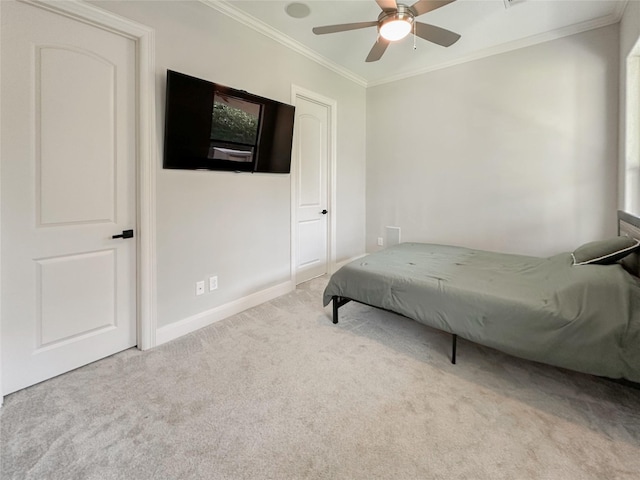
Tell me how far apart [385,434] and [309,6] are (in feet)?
10.6

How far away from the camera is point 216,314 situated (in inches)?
109

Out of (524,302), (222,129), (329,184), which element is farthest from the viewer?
(329,184)

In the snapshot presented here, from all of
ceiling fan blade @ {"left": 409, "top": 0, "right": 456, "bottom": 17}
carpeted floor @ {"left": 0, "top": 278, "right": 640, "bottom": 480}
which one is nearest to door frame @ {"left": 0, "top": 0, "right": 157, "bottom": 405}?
carpeted floor @ {"left": 0, "top": 278, "right": 640, "bottom": 480}

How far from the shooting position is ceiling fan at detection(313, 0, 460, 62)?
205 centimetres

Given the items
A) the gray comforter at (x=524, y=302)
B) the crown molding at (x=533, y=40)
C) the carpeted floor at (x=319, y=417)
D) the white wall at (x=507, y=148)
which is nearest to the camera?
the carpeted floor at (x=319, y=417)

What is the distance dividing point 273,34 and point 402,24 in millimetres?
1482

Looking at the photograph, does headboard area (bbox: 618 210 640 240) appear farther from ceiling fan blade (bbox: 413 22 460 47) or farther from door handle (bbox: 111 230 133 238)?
door handle (bbox: 111 230 133 238)

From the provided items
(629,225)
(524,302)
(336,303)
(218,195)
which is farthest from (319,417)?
(629,225)

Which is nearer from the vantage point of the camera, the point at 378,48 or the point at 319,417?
the point at 319,417

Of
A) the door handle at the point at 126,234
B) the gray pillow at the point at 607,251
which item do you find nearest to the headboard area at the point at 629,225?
the gray pillow at the point at 607,251

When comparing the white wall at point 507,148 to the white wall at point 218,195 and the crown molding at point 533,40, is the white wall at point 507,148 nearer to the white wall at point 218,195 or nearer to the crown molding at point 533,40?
the crown molding at point 533,40

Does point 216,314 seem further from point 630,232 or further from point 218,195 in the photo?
point 630,232

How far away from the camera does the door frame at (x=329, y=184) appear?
356 cm

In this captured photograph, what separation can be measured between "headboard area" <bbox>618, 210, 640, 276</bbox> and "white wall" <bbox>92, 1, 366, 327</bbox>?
2871 millimetres
